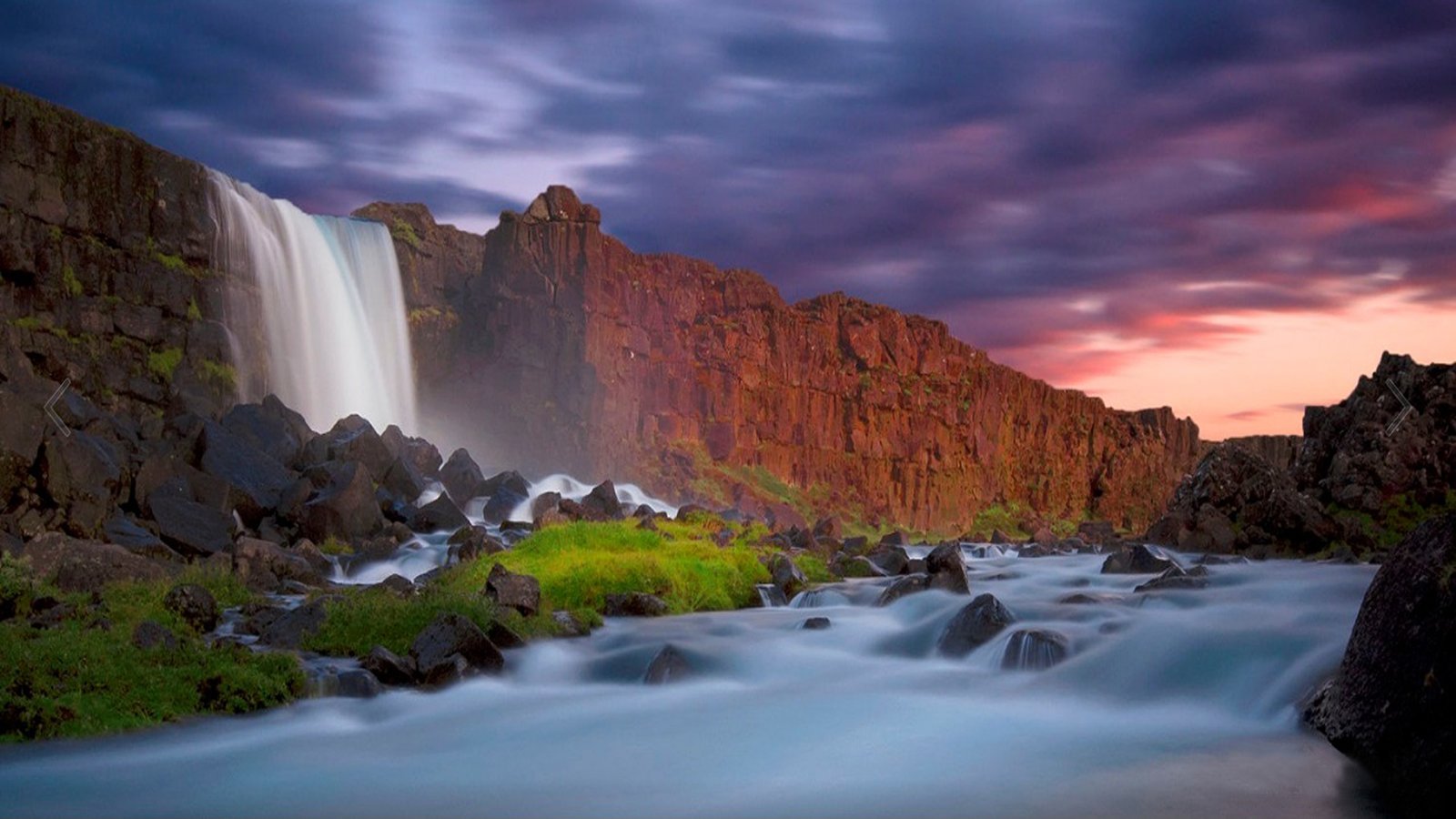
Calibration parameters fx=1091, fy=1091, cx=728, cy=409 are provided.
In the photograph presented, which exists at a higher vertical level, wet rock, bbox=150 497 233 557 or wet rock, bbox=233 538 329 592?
wet rock, bbox=150 497 233 557

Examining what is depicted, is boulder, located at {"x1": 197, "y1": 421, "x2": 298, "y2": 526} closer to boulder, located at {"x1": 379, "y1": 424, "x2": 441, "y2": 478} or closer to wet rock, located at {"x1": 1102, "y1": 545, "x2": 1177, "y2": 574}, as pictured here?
boulder, located at {"x1": 379, "y1": 424, "x2": 441, "y2": 478}

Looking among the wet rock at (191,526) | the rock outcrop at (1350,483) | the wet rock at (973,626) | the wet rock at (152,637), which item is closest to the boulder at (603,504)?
the wet rock at (191,526)

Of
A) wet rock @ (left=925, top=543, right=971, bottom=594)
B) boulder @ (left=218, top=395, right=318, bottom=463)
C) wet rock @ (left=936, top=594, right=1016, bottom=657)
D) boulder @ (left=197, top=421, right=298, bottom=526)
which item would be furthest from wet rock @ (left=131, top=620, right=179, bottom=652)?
boulder @ (left=218, top=395, right=318, bottom=463)

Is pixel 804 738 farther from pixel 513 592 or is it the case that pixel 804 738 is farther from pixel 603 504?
pixel 603 504

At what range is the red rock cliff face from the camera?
5753 cm

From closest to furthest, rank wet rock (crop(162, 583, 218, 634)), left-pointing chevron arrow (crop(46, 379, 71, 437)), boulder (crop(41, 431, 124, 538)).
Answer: wet rock (crop(162, 583, 218, 634))
boulder (crop(41, 431, 124, 538))
left-pointing chevron arrow (crop(46, 379, 71, 437))

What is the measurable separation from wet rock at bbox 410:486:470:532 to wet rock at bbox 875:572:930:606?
11629 mm

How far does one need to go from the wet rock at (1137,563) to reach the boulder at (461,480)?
18807 millimetres

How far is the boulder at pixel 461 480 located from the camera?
3212 centimetres

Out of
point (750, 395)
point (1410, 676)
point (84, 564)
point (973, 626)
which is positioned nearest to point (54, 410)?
point (84, 564)

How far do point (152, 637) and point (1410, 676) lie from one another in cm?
1041

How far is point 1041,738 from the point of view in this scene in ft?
30.1

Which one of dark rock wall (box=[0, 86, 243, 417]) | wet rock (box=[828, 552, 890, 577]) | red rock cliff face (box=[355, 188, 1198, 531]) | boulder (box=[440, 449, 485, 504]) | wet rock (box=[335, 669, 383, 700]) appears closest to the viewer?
wet rock (box=[335, 669, 383, 700])

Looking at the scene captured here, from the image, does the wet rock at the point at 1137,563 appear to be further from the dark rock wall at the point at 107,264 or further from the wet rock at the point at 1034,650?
the dark rock wall at the point at 107,264
